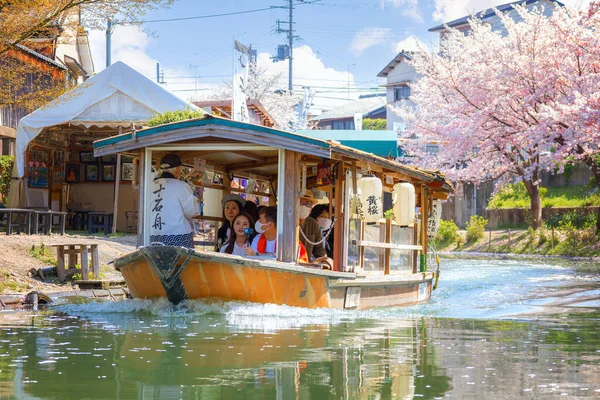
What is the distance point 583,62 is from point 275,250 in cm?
1492

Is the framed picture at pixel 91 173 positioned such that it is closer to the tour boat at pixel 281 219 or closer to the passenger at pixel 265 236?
the tour boat at pixel 281 219

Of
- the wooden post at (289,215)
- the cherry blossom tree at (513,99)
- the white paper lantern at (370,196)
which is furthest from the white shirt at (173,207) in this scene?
the cherry blossom tree at (513,99)

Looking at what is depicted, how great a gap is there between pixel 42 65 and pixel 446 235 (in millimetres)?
15707

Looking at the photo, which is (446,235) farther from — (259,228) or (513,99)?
(259,228)

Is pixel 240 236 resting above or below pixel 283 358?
above

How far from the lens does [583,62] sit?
908 inches

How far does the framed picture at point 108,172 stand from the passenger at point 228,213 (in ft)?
39.8

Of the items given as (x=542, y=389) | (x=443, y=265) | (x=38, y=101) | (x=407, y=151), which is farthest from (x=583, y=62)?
(x=542, y=389)

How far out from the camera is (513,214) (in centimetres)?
3266

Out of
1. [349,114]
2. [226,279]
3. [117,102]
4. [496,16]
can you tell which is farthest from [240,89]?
[349,114]

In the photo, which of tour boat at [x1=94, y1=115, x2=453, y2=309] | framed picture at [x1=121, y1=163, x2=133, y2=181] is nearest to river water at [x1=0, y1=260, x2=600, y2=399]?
tour boat at [x1=94, y1=115, x2=453, y2=309]

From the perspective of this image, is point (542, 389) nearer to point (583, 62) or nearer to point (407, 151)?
point (583, 62)

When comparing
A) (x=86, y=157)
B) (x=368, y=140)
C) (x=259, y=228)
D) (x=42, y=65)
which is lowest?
(x=259, y=228)

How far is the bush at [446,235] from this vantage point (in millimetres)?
32281
